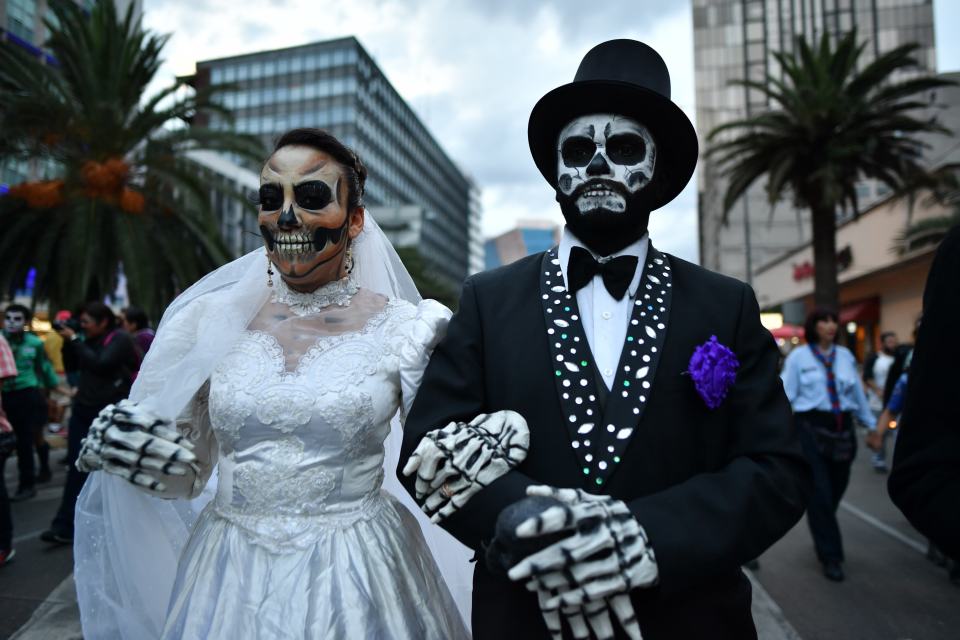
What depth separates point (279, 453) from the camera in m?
2.28

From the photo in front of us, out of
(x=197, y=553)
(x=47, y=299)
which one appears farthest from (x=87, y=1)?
(x=197, y=553)

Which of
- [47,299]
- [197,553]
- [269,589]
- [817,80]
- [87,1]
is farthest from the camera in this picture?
[87,1]

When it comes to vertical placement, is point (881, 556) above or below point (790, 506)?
below

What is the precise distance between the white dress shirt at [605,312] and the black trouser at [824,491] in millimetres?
3667

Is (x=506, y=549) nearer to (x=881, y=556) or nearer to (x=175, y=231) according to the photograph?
(x=881, y=556)

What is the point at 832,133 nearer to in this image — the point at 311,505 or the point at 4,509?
the point at 311,505

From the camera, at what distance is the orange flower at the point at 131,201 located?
10.9 meters

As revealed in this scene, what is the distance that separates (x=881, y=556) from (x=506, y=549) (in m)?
5.34

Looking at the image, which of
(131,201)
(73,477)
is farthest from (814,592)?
(131,201)

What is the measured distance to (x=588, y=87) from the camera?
71.4 inches

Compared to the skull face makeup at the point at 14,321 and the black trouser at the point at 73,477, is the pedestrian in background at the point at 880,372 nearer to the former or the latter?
the black trouser at the point at 73,477

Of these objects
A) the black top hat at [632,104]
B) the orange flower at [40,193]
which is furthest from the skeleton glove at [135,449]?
the orange flower at [40,193]

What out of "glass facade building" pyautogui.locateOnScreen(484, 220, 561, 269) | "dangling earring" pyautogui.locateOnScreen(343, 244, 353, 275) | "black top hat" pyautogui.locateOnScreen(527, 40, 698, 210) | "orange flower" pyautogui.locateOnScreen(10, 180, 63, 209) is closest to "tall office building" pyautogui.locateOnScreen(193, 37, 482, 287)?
"glass facade building" pyautogui.locateOnScreen(484, 220, 561, 269)

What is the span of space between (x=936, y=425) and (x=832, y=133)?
1414 centimetres
